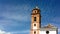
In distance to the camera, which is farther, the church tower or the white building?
the church tower

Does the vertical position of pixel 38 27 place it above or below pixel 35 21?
below

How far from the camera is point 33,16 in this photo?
9462 centimetres

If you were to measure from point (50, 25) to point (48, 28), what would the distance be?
1.03 m

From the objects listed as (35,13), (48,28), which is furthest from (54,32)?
(35,13)

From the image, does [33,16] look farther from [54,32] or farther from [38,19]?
[54,32]

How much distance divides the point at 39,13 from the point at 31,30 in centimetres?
524

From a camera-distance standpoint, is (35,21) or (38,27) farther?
(35,21)

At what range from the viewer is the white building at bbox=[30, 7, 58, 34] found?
92312 mm

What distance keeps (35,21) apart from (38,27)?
190 centimetres

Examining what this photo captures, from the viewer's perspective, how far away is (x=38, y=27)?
93688 millimetres

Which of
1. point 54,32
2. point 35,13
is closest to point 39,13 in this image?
point 35,13

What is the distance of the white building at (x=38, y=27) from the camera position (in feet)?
303

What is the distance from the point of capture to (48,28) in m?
92.7

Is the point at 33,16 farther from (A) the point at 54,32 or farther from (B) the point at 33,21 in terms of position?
(A) the point at 54,32
